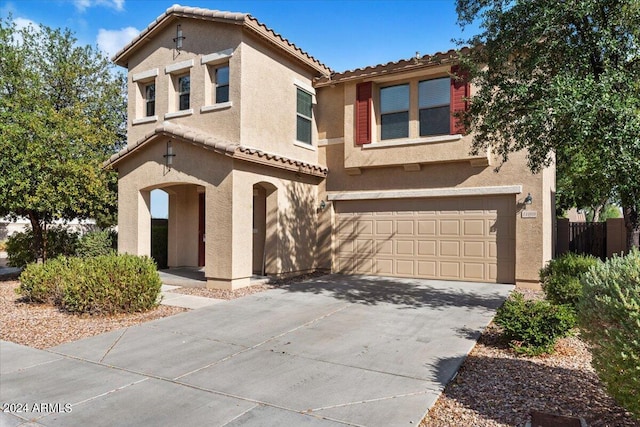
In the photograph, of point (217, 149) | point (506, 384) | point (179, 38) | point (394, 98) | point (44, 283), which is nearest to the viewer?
point (506, 384)

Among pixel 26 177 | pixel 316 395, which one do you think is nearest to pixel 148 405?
pixel 316 395

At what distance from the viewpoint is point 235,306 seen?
360 inches

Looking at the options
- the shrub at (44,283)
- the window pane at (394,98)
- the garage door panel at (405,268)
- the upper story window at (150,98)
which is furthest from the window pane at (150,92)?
the garage door panel at (405,268)

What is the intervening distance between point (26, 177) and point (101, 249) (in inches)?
131

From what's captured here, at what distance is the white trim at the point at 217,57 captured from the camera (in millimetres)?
11566

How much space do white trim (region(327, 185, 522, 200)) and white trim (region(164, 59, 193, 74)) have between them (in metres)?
5.79

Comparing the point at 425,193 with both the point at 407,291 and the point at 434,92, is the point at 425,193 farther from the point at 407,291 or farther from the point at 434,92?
the point at 407,291

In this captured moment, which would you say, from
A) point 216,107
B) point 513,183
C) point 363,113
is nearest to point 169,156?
point 216,107

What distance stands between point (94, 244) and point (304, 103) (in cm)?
822

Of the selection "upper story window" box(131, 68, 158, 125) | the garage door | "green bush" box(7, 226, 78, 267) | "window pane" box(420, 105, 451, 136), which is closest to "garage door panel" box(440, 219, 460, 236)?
the garage door

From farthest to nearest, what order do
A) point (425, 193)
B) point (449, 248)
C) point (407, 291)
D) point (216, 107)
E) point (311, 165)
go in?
1. point (311, 165)
2. point (425, 193)
3. point (449, 248)
4. point (216, 107)
5. point (407, 291)

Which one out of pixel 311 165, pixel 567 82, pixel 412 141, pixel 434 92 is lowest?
pixel 311 165

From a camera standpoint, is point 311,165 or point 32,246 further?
point 32,246

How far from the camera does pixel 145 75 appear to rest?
13.4 metres
